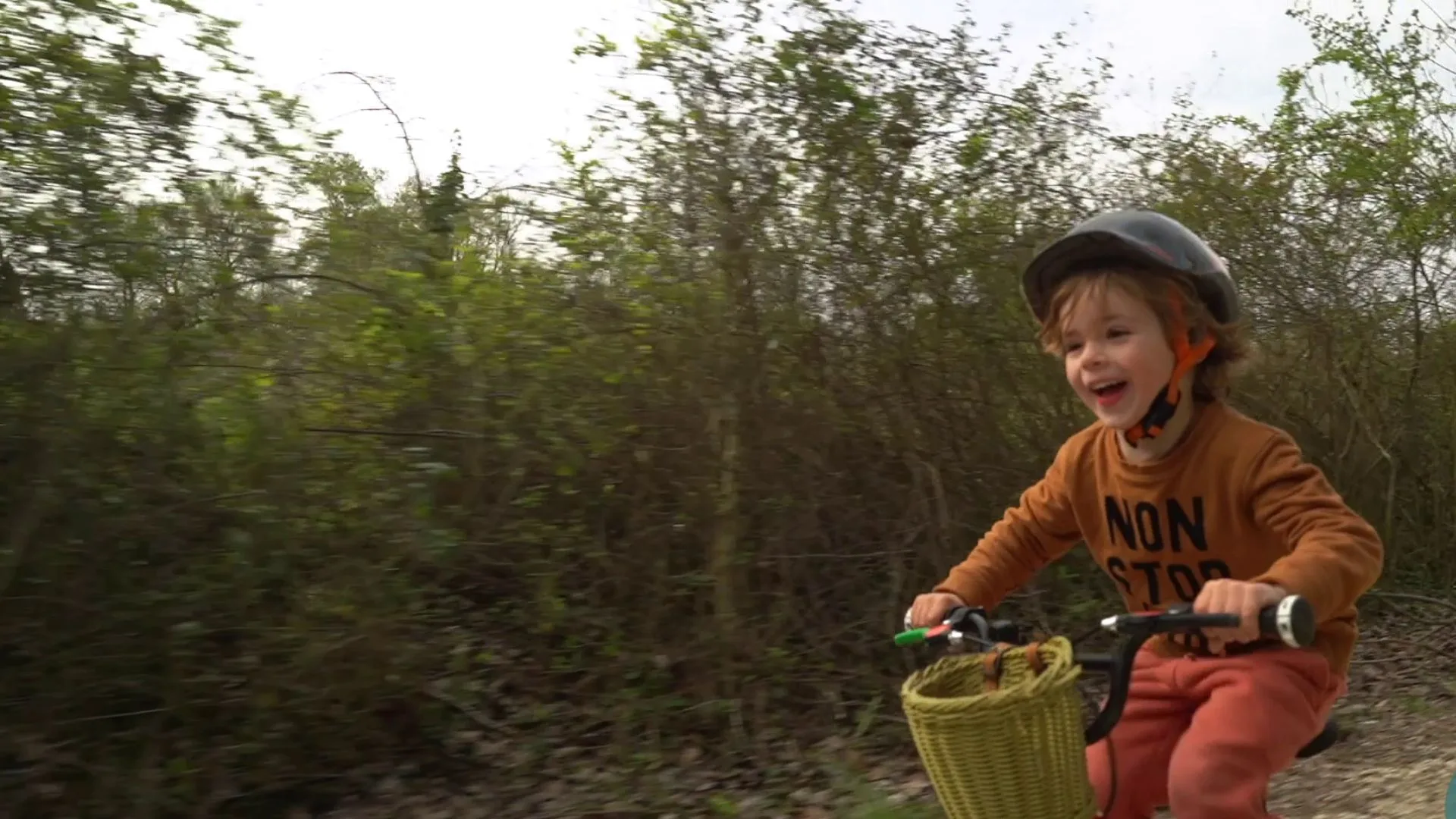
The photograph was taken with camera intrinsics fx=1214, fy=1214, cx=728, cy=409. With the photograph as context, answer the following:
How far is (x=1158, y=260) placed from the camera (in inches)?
94.7

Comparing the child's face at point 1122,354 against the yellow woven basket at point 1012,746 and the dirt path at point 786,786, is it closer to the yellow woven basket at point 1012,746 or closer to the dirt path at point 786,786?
the yellow woven basket at point 1012,746

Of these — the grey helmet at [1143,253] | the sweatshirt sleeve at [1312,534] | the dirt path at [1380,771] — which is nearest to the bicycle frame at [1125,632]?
the sweatshirt sleeve at [1312,534]

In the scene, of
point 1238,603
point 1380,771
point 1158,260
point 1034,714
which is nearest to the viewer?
point 1034,714

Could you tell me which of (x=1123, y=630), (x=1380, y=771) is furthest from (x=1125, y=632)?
(x=1380, y=771)

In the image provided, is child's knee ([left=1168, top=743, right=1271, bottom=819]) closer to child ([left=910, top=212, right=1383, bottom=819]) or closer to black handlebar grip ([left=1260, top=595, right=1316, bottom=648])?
child ([left=910, top=212, right=1383, bottom=819])

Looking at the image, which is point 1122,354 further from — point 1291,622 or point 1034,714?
point 1034,714

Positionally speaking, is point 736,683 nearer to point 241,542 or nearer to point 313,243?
point 241,542

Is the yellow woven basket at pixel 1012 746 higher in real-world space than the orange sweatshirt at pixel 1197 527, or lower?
lower

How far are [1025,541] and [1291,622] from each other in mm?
892

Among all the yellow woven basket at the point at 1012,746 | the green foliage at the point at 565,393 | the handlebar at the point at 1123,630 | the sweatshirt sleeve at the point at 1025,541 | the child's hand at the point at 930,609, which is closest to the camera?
the yellow woven basket at the point at 1012,746

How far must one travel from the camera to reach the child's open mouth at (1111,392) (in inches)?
97.1

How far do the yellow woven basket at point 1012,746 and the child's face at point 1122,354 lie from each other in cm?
64

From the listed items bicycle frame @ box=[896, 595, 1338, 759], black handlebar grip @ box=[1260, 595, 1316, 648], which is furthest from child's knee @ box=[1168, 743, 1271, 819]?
black handlebar grip @ box=[1260, 595, 1316, 648]

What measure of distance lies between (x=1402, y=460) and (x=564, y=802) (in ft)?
21.1
